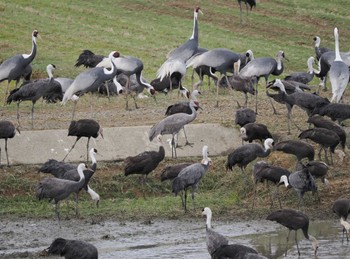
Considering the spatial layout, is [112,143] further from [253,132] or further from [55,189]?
[55,189]

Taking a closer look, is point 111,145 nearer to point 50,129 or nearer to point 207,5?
point 50,129

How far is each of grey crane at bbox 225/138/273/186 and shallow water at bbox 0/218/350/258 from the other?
4.77 ft

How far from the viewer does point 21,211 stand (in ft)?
55.0

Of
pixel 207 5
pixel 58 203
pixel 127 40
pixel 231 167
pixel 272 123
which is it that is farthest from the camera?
pixel 207 5

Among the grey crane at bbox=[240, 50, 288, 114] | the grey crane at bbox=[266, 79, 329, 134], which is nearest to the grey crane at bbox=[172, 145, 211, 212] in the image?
the grey crane at bbox=[266, 79, 329, 134]

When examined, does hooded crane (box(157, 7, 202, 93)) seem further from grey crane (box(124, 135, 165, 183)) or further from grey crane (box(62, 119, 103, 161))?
grey crane (box(124, 135, 165, 183))

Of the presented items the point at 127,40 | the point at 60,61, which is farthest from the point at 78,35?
the point at 60,61

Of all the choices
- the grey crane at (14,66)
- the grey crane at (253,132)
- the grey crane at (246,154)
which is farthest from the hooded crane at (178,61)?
the grey crane at (246,154)

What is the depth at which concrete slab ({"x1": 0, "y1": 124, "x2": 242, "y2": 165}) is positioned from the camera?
1911 cm

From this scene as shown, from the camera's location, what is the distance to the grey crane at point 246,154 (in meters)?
17.5

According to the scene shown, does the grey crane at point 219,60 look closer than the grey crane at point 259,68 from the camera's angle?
No

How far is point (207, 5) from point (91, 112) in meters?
17.6

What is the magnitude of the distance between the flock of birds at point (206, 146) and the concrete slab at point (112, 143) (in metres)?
0.29

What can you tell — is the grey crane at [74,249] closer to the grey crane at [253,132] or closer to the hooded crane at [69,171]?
the hooded crane at [69,171]
